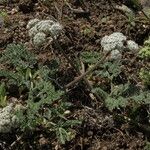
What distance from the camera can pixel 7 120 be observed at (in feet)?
16.1

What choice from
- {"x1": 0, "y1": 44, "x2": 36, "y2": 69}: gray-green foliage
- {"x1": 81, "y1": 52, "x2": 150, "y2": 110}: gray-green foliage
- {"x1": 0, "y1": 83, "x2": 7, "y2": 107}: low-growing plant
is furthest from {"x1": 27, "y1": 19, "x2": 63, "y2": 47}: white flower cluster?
{"x1": 0, "y1": 83, "x2": 7, "y2": 107}: low-growing plant

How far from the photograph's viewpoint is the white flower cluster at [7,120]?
4.92 m

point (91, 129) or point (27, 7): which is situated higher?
point (27, 7)

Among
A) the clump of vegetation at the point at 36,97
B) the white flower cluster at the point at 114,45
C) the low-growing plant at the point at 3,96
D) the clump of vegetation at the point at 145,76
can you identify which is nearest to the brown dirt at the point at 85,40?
the clump of vegetation at the point at 36,97

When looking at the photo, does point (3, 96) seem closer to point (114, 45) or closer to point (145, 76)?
point (114, 45)

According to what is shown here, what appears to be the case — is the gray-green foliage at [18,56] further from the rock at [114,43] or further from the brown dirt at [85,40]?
the rock at [114,43]

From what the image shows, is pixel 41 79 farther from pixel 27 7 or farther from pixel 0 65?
pixel 27 7

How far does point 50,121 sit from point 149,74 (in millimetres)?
1347

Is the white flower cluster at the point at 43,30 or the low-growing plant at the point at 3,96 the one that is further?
the low-growing plant at the point at 3,96

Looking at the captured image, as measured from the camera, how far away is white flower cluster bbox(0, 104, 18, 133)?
16.1ft

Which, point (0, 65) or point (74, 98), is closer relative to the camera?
point (74, 98)

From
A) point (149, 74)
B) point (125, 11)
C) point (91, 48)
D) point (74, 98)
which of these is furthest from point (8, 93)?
point (125, 11)

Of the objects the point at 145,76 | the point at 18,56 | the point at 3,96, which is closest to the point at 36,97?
the point at 3,96

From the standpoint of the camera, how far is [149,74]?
5.73 m
